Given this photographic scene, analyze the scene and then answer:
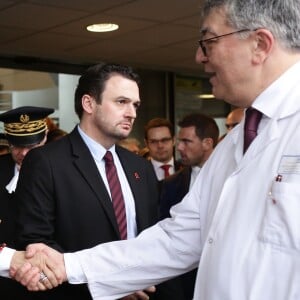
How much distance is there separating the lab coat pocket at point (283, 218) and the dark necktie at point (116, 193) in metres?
1.27

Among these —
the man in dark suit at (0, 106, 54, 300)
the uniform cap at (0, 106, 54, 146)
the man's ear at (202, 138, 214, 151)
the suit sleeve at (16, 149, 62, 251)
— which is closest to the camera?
the suit sleeve at (16, 149, 62, 251)

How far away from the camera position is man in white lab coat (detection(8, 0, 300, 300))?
1837mm

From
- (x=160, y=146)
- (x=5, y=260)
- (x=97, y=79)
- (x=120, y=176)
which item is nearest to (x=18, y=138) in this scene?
(x=97, y=79)

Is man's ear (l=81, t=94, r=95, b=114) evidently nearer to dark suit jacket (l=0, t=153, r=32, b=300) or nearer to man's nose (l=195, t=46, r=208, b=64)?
dark suit jacket (l=0, t=153, r=32, b=300)

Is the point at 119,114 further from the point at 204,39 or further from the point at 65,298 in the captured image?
the point at 204,39

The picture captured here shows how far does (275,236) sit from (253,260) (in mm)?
102

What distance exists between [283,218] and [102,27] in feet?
17.2

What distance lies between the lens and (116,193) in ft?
10.2

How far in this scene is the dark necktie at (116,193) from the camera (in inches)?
120

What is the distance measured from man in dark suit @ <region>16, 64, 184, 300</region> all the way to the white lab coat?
551mm

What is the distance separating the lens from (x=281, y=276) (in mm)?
1827

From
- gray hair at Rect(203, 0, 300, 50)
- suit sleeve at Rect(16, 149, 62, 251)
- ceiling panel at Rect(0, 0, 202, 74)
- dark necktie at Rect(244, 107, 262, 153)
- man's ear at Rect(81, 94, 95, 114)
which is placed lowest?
suit sleeve at Rect(16, 149, 62, 251)

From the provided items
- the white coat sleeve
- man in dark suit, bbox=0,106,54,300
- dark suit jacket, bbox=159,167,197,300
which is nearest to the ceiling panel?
dark suit jacket, bbox=159,167,197,300

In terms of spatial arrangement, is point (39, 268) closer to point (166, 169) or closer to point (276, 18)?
point (276, 18)
